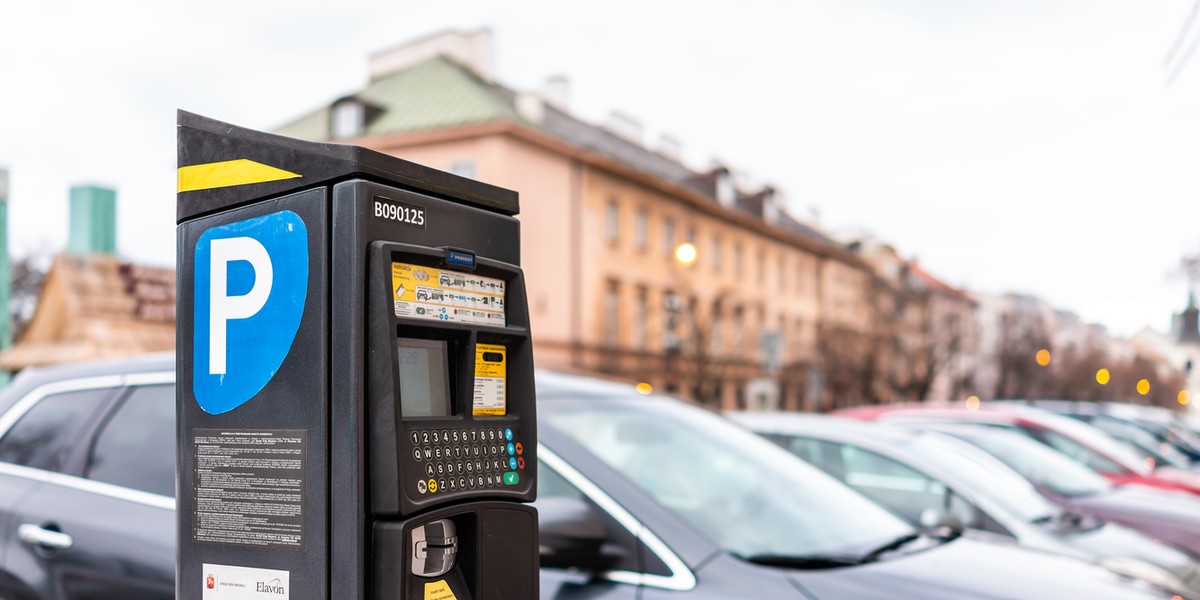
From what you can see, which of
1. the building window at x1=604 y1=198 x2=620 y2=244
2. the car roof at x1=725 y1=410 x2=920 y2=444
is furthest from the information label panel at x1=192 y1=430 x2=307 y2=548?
the building window at x1=604 y1=198 x2=620 y2=244

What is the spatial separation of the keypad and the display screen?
0.06m

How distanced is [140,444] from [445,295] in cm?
171

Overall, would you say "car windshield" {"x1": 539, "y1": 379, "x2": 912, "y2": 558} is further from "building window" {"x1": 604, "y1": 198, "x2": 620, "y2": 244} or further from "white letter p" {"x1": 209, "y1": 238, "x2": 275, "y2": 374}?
"building window" {"x1": 604, "y1": 198, "x2": 620, "y2": 244}

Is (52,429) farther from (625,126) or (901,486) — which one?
(625,126)

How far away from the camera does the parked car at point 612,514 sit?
2857mm

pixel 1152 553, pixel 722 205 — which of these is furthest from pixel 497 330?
pixel 722 205

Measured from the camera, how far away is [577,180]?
3453cm

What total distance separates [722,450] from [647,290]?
35.1 meters

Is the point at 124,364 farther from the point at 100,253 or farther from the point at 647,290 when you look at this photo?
the point at 647,290

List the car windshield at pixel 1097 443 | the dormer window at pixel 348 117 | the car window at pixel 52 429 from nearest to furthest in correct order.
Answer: the car window at pixel 52 429
the car windshield at pixel 1097 443
the dormer window at pixel 348 117

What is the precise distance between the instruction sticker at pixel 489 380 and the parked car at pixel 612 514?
0.54m

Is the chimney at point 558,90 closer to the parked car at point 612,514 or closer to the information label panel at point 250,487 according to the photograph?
the parked car at point 612,514

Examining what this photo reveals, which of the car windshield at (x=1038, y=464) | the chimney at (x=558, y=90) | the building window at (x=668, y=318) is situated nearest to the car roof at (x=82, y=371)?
the car windshield at (x=1038, y=464)

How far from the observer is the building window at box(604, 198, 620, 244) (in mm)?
36375
